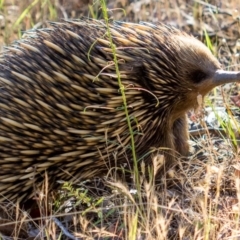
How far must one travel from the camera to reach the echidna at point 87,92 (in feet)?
10.4

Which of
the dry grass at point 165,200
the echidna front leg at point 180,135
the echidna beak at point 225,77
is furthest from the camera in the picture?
the echidna front leg at point 180,135

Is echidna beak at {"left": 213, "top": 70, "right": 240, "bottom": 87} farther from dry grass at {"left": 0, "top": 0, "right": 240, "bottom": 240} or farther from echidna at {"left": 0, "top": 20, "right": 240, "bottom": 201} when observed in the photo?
dry grass at {"left": 0, "top": 0, "right": 240, "bottom": 240}

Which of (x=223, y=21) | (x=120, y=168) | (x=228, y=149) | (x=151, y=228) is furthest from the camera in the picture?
(x=223, y=21)

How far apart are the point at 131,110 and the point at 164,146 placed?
9.7 inches

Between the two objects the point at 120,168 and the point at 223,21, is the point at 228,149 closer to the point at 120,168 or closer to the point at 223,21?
the point at 120,168

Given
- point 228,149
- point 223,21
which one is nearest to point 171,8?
point 223,21

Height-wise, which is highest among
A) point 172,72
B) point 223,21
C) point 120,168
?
point 172,72

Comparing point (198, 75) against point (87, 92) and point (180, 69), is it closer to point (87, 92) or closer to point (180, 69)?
point (180, 69)

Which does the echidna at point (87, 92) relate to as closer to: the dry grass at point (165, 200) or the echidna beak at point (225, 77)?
the echidna beak at point (225, 77)

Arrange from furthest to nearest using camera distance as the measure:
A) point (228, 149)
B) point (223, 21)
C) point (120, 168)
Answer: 1. point (223, 21)
2. point (228, 149)
3. point (120, 168)

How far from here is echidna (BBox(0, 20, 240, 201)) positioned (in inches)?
125

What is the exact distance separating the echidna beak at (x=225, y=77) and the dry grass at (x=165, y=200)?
0.74 ft

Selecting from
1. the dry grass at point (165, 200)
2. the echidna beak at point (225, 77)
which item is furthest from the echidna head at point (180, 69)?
the dry grass at point (165, 200)

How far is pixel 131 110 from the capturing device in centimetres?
322
